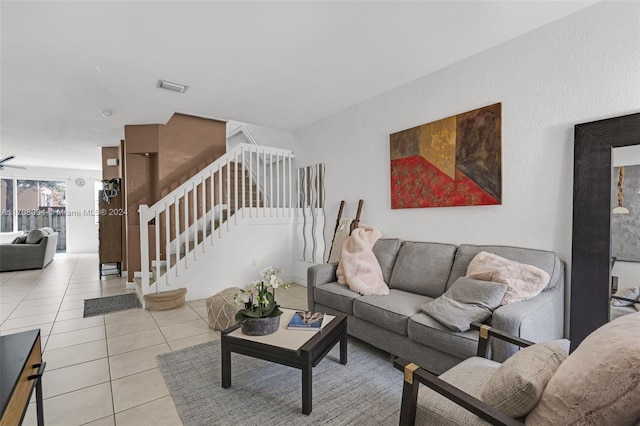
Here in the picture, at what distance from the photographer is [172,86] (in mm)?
3309

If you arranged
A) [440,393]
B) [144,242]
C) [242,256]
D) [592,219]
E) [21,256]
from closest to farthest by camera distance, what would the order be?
[440,393] < [592,219] < [144,242] < [242,256] < [21,256]

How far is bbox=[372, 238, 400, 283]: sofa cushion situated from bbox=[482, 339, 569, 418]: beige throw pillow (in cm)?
192

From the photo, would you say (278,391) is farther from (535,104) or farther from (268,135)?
(268,135)

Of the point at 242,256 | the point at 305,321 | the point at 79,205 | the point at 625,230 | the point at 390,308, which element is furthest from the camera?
the point at 79,205

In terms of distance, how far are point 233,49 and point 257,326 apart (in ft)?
7.55

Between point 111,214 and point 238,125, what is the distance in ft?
9.75

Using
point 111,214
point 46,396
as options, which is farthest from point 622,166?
point 111,214

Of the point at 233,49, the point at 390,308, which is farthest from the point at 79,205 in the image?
the point at 390,308

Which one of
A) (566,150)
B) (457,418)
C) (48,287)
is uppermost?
(566,150)

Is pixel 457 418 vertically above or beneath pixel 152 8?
beneath

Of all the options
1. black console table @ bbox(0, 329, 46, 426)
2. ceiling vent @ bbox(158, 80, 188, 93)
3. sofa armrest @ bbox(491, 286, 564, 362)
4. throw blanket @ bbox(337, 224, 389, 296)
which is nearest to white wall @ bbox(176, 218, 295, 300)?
throw blanket @ bbox(337, 224, 389, 296)

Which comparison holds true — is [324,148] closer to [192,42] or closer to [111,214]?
[192,42]

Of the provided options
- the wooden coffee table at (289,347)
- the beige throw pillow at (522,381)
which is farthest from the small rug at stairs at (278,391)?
the beige throw pillow at (522,381)

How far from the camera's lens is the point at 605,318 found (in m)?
1.98
